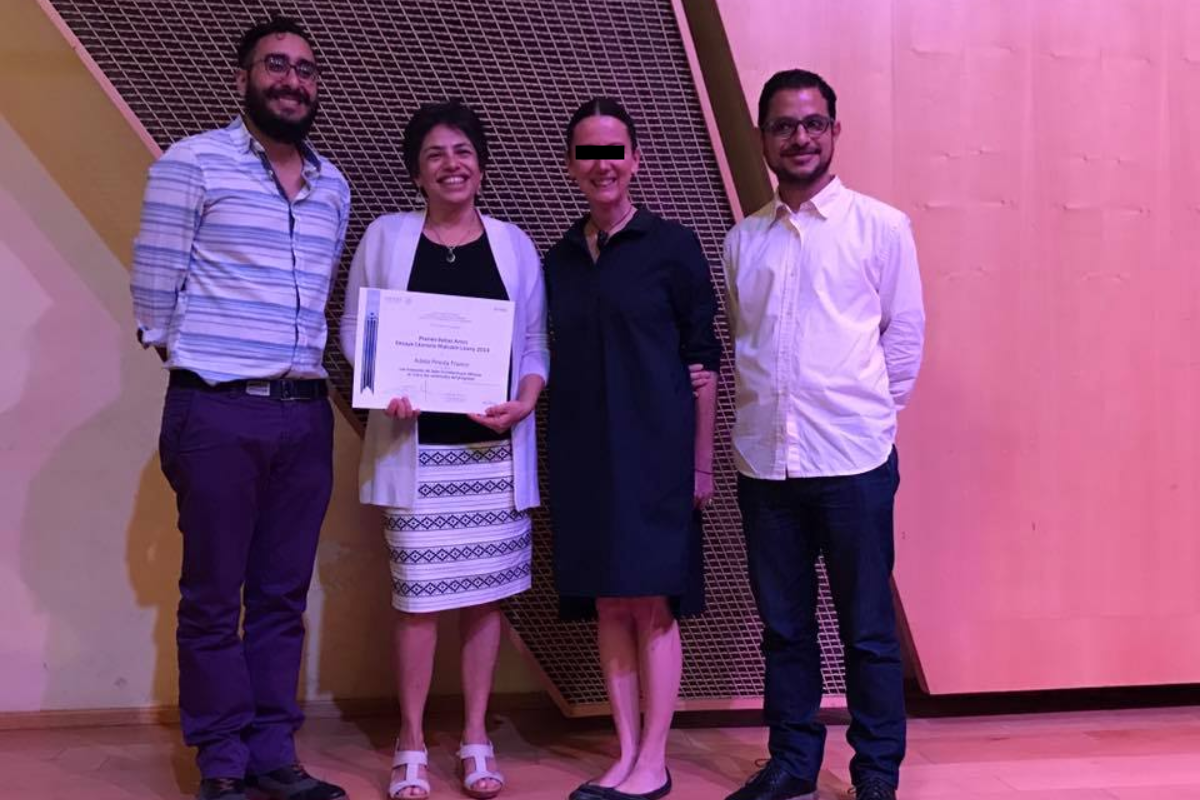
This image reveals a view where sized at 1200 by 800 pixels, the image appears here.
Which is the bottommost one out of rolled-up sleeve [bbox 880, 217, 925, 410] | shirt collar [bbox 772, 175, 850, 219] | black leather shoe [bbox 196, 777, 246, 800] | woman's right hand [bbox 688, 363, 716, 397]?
black leather shoe [bbox 196, 777, 246, 800]

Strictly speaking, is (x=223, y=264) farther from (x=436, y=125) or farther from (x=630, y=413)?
(x=630, y=413)

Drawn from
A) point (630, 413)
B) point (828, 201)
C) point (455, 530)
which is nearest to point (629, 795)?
point (455, 530)

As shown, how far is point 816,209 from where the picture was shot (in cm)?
186

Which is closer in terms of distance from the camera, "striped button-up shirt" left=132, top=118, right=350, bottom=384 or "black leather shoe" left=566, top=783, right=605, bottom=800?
"striped button-up shirt" left=132, top=118, right=350, bottom=384

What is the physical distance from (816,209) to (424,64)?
890mm

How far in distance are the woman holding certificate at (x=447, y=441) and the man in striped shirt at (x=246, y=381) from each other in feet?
0.40

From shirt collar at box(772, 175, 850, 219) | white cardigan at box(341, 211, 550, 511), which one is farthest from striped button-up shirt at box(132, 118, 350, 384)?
shirt collar at box(772, 175, 850, 219)

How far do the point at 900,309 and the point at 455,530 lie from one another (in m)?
0.91

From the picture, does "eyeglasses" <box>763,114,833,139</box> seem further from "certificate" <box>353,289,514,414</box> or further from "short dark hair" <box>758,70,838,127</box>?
"certificate" <box>353,289,514,414</box>

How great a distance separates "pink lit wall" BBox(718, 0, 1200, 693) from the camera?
92.0 inches

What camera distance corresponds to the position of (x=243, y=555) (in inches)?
74.0

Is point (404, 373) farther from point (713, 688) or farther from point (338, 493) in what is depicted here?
point (713, 688)

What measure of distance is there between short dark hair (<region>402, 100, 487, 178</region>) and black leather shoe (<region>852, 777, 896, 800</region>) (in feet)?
4.40

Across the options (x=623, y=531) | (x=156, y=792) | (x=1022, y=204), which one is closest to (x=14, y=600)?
(x=156, y=792)
